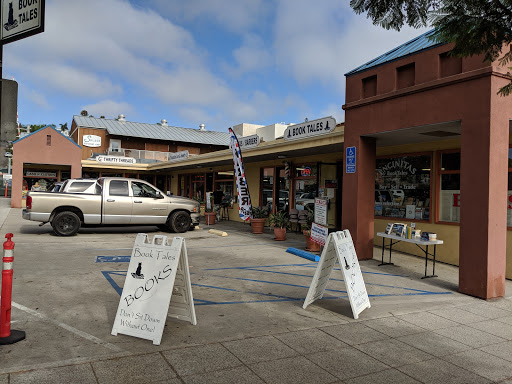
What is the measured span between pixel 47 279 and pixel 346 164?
6640mm

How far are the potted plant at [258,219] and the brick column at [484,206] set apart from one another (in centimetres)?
785

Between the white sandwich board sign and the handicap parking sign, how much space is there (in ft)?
18.5

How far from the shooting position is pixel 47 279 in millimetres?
6727

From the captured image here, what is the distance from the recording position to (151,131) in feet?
134

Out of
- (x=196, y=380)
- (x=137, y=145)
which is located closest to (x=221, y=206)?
(x=196, y=380)

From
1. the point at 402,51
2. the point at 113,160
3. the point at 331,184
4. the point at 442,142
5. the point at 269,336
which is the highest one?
the point at 402,51

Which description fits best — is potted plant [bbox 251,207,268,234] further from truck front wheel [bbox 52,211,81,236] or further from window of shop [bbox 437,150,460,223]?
window of shop [bbox 437,150,460,223]

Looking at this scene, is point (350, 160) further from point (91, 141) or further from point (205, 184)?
point (91, 141)

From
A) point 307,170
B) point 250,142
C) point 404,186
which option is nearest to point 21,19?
point 404,186

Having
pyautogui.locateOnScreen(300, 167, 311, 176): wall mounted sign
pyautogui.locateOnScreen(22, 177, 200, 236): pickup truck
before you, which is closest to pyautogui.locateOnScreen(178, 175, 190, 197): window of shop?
pyautogui.locateOnScreen(22, 177, 200, 236): pickup truck

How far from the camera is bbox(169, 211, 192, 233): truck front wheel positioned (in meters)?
13.5

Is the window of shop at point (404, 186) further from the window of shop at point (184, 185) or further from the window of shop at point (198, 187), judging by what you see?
the window of shop at point (184, 185)

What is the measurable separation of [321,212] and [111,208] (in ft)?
22.7

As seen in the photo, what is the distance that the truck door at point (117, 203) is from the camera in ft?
41.1
